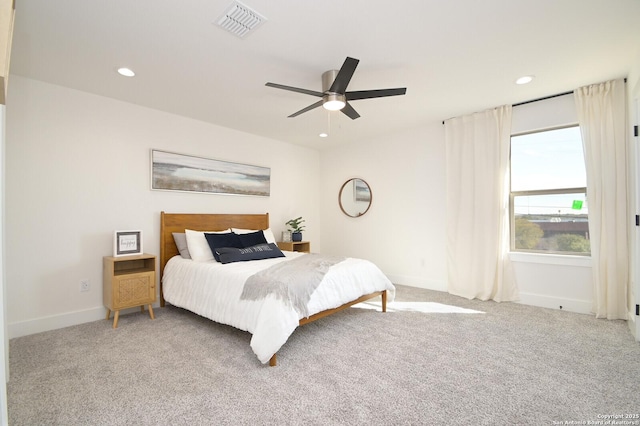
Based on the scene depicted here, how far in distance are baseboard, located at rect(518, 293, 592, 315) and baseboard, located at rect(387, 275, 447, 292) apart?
1011 mm

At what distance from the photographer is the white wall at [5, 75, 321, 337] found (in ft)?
9.77

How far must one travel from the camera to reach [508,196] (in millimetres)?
3938

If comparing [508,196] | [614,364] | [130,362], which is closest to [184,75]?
[130,362]

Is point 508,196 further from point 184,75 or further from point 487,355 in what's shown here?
point 184,75

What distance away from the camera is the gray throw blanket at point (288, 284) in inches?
99.6

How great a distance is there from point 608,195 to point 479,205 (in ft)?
4.16

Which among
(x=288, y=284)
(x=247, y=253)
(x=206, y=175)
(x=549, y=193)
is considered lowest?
(x=288, y=284)

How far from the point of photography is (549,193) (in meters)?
3.76

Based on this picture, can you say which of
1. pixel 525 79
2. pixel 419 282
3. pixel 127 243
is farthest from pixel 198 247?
pixel 525 79

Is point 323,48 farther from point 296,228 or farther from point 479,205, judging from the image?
point 296,228

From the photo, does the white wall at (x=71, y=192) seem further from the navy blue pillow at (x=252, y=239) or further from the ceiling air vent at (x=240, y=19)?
the ceiling air vent at (x=240, y=19)

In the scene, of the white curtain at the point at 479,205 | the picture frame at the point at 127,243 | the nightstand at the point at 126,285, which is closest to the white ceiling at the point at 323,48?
the white curtain at the point at 479,205

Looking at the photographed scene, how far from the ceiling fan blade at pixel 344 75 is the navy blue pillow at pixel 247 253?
6.76ft

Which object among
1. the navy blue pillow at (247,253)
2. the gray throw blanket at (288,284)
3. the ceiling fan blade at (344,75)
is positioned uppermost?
the ceiling fan blade at (344,75)
